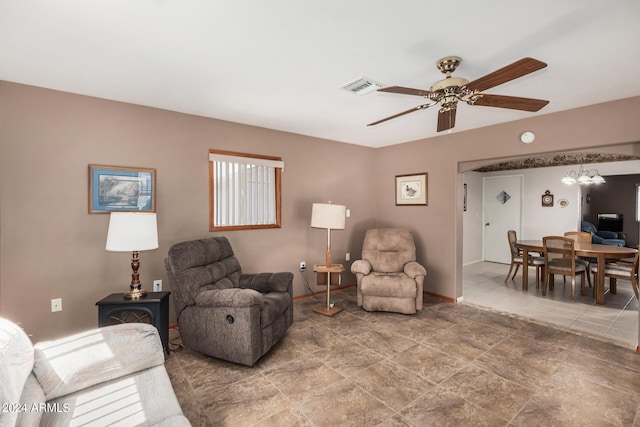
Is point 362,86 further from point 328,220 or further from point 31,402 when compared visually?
point 31,402

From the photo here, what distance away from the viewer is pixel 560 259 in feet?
15.1

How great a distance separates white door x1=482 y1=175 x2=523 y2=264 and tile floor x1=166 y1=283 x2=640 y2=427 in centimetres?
425

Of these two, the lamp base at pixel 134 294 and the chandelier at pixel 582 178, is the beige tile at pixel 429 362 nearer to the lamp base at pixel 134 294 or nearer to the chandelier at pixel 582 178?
the lamp base at pixel 134 294

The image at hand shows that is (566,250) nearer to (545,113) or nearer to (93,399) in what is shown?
(545,113)

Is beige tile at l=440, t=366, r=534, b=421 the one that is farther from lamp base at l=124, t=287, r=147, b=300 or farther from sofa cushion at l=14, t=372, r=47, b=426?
lamp base at l=124, t=287, r=147, b=300

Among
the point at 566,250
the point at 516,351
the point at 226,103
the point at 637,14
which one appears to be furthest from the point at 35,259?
the point at 566,250

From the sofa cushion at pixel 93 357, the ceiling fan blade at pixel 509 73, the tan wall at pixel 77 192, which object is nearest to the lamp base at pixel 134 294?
the tan wall at pixel 77 192

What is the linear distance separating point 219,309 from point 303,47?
2131mm

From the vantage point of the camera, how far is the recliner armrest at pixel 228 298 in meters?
2.47

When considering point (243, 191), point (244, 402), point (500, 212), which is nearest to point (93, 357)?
point (244, 402)

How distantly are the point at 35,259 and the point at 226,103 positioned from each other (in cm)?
224

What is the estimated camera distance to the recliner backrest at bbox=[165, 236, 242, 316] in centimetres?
269

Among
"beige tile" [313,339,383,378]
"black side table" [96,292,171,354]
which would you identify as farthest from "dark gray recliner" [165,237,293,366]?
"beige tile" [313,339,383,378]

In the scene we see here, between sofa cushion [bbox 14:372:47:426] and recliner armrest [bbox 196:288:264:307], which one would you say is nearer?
sofa cushion [bbox 14:372:47:426]
